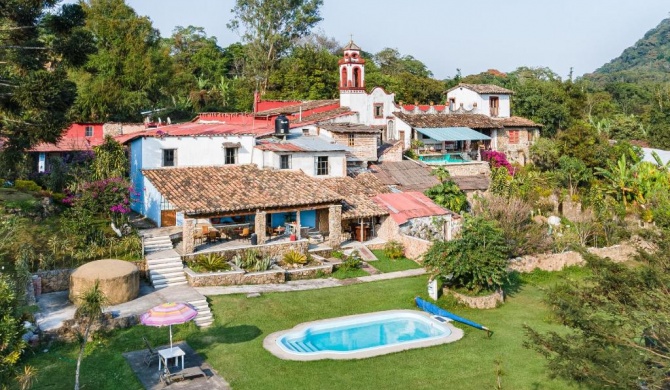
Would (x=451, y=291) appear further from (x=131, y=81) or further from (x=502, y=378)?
(x=131, y=81)

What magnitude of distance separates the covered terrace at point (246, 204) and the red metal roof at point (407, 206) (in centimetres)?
331

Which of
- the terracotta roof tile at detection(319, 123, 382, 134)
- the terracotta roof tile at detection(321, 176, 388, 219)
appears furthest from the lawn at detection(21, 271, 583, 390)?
the terracotta roof tile at detection(319, 123, 382, 134)

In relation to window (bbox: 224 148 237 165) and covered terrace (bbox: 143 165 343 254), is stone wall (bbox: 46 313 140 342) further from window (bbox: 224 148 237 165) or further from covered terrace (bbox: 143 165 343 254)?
window (bbox: 224 148 237 165)

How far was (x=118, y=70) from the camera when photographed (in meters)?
53.4

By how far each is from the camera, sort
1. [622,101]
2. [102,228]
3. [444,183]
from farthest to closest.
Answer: [622,101] < [444,183] < [102,228]

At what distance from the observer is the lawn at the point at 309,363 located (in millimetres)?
18219

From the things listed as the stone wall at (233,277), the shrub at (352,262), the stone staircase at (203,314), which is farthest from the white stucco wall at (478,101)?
the stone staircase at (203,314)

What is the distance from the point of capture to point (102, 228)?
28.2m

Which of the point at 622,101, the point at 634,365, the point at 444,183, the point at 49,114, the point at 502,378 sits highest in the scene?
the point at 622,101

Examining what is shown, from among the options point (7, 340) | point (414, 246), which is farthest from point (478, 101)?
point (7, 340)

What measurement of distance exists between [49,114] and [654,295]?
78.3ft

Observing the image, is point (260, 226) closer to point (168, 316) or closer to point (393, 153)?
point (168, 316)

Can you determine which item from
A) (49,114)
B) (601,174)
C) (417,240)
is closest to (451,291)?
(417,240)

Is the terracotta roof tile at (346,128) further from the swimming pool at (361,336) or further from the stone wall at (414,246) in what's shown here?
the swimming pool at (361,336)
